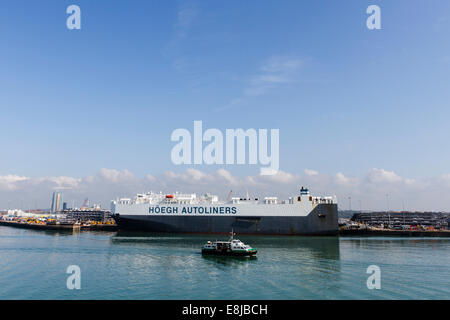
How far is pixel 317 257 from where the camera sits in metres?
30.6

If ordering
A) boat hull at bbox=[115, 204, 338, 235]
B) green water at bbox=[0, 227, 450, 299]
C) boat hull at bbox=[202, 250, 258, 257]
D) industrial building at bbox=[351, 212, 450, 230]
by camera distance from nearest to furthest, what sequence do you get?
green water at bbox=[0, 227, 450, 299]
boat hull at bbox=[202, 250, 258, 257]
boat hull at bbox=[115, 204, 338, 235]
industrial building at bbox=[351, 212, 450, 230]

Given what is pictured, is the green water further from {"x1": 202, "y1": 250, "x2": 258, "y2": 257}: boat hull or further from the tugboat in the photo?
the tugboat

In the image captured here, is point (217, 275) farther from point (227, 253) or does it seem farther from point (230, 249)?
point (230, 249)

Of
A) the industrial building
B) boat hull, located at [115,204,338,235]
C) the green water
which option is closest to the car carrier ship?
boat hull, located at [115,204,338,235]

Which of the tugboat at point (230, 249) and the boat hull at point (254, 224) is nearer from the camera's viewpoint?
the tugboat at point (230, 249)

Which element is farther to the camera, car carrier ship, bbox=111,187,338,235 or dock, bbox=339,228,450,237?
dock, bbox=339,228,450,237

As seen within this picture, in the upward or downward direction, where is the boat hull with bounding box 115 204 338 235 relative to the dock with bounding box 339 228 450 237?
upward

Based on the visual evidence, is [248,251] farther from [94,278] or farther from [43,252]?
[43,252]

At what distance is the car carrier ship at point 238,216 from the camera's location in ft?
168

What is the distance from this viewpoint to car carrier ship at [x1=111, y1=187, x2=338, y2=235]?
51094 millimetres

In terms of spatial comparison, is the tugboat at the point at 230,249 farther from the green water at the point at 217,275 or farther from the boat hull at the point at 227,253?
the green water at the point at 217,275

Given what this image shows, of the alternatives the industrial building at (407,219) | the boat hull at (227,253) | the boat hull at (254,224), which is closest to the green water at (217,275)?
the boat hull at (227,253)
